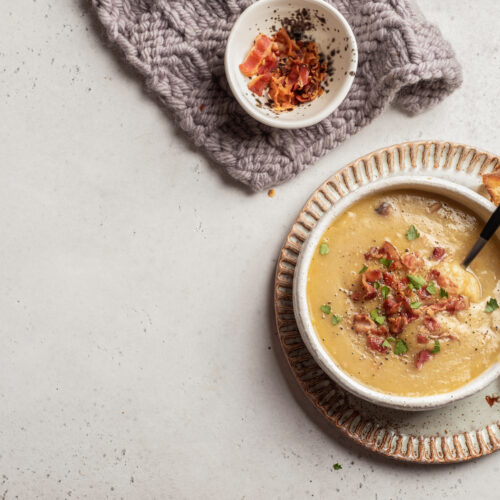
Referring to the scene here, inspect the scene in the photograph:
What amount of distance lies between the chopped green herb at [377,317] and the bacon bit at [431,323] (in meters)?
0.11

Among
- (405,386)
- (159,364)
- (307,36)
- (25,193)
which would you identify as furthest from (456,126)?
(25,193)

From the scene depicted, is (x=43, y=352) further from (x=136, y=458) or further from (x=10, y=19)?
(x=10, y=19)

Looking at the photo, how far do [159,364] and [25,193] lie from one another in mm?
670

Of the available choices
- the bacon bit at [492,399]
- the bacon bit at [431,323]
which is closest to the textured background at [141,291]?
the bacon bit at [492,399]

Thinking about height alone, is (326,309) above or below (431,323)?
below

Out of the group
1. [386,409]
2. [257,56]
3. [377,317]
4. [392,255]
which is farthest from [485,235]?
[257,56]

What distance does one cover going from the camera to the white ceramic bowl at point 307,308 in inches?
61.7

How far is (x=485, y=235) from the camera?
5.21 ft

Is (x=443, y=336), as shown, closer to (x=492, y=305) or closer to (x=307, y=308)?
(x=492, y=305)

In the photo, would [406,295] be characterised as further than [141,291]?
No

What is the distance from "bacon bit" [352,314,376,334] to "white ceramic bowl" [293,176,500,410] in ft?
0.34

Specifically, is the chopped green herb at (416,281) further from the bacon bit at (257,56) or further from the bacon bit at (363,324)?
the bacon bit at (257,56)

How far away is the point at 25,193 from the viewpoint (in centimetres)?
195

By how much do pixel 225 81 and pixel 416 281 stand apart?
798mm
